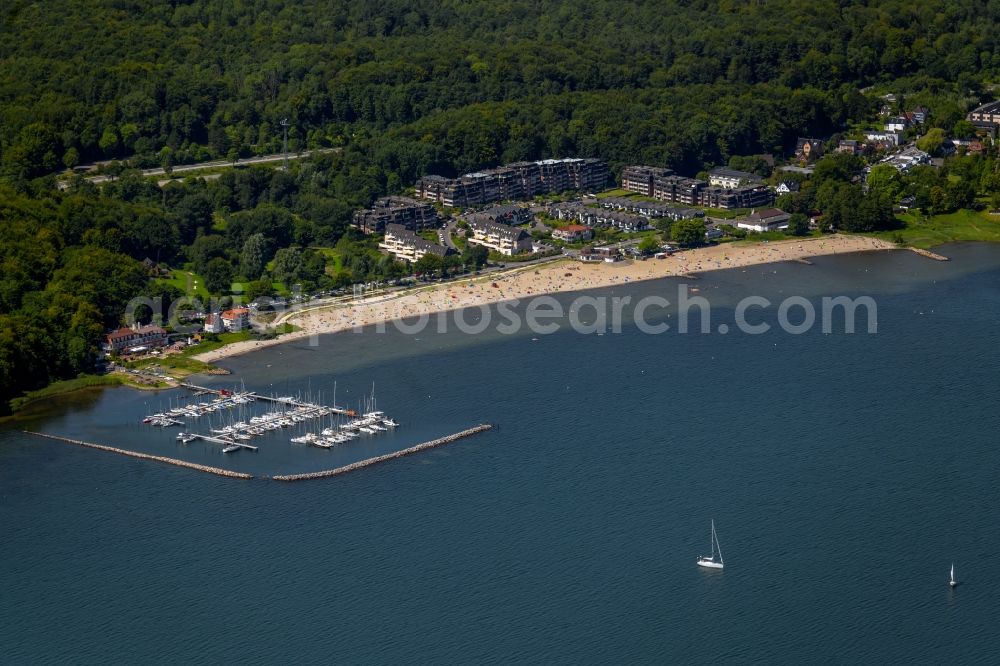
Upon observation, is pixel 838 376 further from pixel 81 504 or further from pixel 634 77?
pixel 634 77

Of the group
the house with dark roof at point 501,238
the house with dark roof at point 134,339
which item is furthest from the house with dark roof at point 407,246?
the house with dark roof at point 134,339

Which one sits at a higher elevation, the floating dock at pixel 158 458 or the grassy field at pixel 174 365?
the grassy field at pixel 174 365

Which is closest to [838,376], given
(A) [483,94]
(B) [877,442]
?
(B) [877,442]

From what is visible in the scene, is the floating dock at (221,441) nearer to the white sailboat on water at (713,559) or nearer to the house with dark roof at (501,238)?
the white sailboat on water at (713,559)

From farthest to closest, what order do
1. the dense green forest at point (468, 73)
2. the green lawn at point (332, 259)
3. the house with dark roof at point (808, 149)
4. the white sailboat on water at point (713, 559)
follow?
the house with dark roof at point (808, 149), the dense green forest at point (468, 73), the green lawn at point (332, 259), the white sailboat on water at point (713, 559)

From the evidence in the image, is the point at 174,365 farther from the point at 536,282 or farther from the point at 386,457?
the point at 536,282
